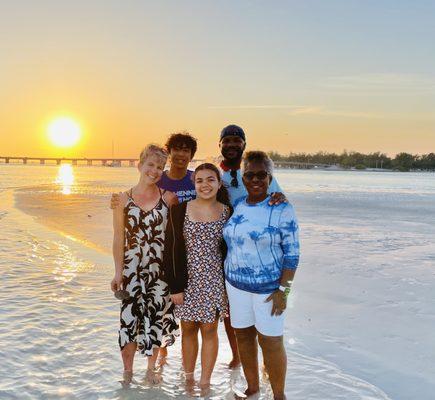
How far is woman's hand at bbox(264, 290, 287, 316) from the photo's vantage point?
11.5 feet

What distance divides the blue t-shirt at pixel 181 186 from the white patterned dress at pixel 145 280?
253 millimetres

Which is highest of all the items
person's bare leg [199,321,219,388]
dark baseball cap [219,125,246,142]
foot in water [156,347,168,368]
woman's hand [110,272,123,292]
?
dark baseball cap [219,125,246,142]

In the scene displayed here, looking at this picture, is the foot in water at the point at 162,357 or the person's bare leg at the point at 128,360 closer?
the person's bare leg at the point at 128,360

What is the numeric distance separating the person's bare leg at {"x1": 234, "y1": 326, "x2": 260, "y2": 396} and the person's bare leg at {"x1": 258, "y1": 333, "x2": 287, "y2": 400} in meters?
0.13

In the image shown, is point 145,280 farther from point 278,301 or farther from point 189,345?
point 278,301

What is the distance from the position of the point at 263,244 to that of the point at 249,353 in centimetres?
98

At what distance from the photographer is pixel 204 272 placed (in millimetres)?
3875

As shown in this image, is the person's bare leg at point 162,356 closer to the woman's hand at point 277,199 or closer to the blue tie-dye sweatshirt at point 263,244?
the blue tie-dye sweatshirt at point 263,244

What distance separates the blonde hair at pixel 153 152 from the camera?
162 inches

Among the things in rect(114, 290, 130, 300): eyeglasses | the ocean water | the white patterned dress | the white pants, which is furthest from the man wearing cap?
the ocean water

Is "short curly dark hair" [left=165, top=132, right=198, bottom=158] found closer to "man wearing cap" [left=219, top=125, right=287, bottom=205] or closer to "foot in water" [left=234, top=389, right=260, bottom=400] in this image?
"man wearing cap" [left=219, top=125, right=287, bottom=205]

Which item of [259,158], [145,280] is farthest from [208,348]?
[259,158]

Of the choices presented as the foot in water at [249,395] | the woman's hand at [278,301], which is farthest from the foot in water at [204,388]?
the woman's hand at [278,301]

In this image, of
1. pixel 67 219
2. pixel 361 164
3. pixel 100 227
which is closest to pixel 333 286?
pixel 100 227
